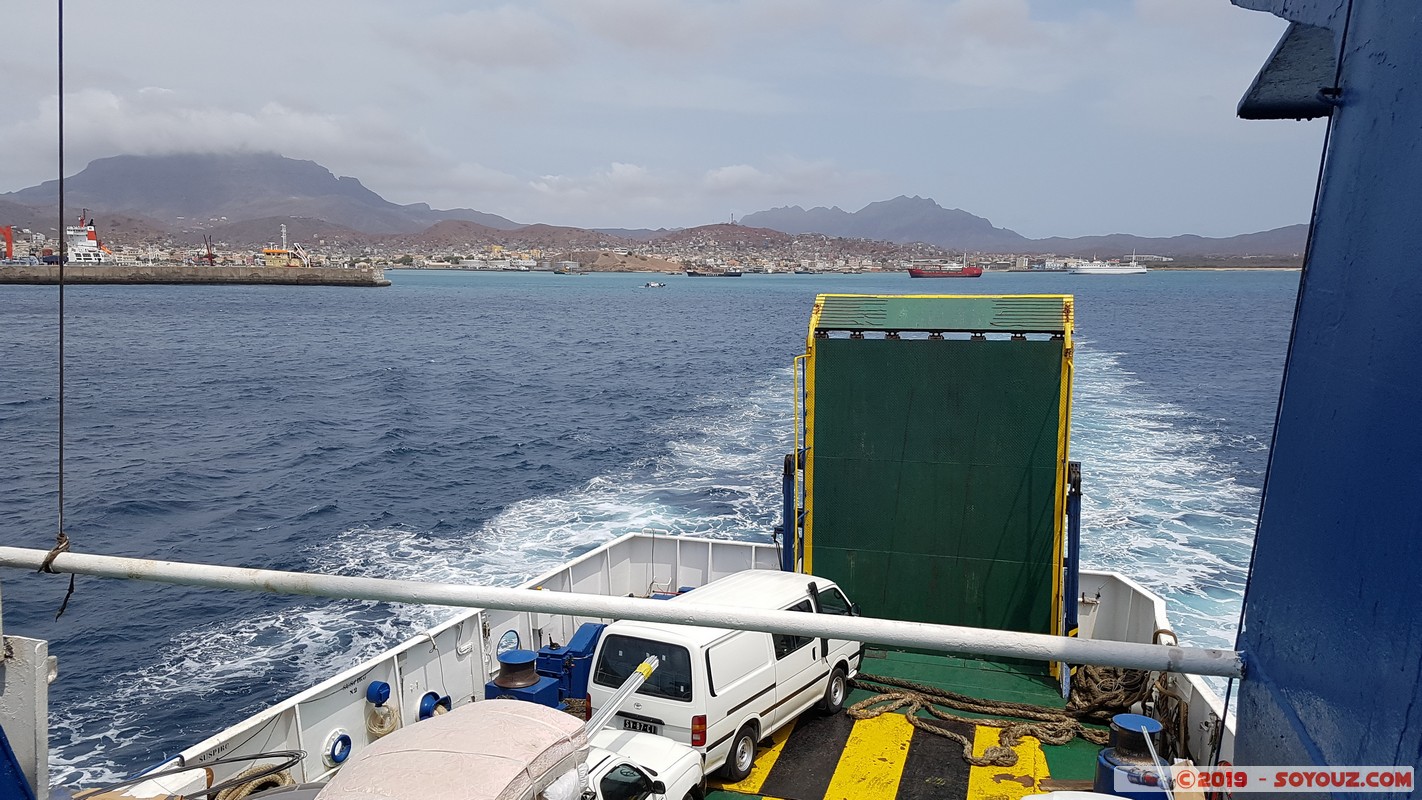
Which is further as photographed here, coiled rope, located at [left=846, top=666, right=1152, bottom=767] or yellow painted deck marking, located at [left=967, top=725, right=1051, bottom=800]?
coiled rope, located at [left=846, top=666, right=1152, bottom=767]

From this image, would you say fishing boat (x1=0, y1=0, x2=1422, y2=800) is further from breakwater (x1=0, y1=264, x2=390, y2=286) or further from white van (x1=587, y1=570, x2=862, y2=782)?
breakwater (x1=0, y1=264, x2=390, y2=286)

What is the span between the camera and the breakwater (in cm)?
14659

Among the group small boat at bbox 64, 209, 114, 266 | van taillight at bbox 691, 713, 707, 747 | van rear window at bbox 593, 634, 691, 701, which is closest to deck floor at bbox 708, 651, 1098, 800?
van taillight at bbox 691, 713, 707, 747

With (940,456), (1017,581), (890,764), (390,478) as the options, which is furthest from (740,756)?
(390,478)

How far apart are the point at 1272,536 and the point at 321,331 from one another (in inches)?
3665

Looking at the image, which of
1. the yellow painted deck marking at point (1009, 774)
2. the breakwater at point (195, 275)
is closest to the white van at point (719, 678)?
the yellow painted deck marking at point (1009, 774)

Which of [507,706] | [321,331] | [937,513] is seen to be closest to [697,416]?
[937,513]

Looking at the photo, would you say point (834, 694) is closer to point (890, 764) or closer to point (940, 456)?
point (890, 764)

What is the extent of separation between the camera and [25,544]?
22.8 meters

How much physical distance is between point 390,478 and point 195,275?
155196 mm

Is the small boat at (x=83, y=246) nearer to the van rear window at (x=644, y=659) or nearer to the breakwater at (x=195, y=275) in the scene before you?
the breakwater at (x=195, y=275)

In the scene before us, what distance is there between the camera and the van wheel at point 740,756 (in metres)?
8.39

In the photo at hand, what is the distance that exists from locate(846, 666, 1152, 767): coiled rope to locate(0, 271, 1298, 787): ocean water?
298 inches

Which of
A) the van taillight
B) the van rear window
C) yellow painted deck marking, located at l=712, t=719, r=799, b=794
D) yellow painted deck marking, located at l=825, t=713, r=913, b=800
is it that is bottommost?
yellow painted deck marking, located at l=712, t=719, r=799, b=794
